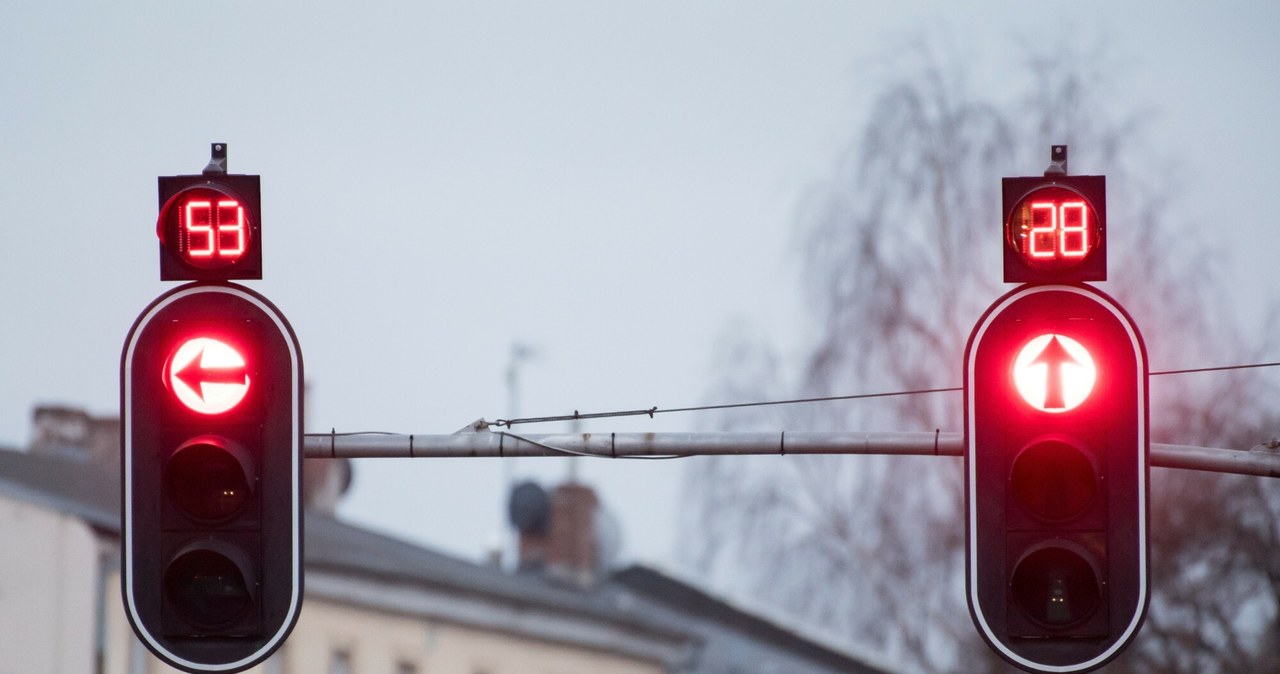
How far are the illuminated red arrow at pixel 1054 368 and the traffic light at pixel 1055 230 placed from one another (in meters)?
0.19

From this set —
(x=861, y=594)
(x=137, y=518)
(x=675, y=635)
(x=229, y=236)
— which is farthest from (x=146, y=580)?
(x=675, y=635)

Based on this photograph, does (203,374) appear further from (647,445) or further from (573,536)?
(573,536)

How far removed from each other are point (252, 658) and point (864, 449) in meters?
2.50

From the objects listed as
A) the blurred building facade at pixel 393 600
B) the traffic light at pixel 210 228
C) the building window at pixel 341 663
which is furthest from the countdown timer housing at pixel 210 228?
the building window at pixel 341 663

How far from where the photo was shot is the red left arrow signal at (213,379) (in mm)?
6957

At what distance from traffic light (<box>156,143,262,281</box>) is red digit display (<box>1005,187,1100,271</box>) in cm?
208

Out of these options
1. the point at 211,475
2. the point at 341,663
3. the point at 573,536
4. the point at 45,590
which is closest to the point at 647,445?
the point at 211,475

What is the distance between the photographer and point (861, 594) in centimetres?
3066

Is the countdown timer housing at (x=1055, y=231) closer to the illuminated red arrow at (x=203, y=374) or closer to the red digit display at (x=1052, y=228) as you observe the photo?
the red digit display at (x=1052, y=228)

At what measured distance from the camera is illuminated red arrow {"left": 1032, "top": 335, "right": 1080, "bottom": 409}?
268 inches

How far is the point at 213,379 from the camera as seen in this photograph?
6.96 metres

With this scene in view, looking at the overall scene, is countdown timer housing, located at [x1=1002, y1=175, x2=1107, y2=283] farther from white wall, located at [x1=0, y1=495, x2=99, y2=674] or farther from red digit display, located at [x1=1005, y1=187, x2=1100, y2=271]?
white wall, located at [x1=0, y1=495, x2=99, y2=674]

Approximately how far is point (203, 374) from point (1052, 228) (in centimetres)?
235

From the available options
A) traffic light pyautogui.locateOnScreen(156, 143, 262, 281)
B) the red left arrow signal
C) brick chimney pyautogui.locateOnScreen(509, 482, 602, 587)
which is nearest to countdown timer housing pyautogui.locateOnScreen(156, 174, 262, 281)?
traffic light pyautogui.locateOnScreen(156, 143, 262, 281)
